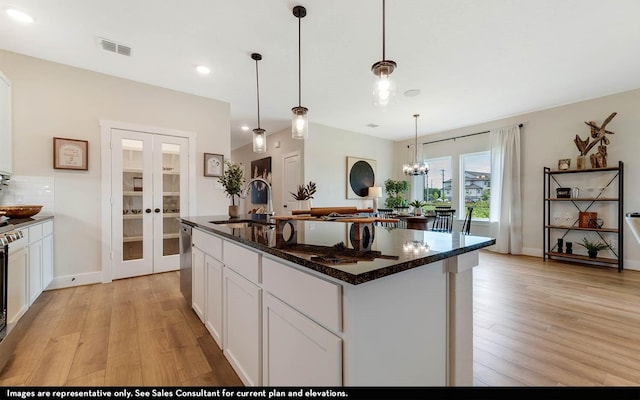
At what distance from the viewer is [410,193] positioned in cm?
716

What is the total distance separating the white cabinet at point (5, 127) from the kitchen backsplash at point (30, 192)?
163 millimetres

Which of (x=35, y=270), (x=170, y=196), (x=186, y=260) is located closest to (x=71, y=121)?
(x=170, y=196)

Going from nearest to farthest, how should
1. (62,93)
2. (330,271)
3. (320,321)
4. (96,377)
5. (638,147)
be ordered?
(330,271), (320,321), (96,377), (62,93), (638,147)

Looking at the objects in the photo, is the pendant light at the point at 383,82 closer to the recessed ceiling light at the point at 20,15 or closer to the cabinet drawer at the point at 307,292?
the cabinet drawer at the point at 307,292

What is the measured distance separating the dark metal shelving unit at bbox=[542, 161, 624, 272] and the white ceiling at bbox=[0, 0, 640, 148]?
126 cm

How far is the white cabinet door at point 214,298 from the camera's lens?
1.81 metres

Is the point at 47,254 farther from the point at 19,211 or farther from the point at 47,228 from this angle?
the point at 19,211

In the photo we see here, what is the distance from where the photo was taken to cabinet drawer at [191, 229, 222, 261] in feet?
5.94

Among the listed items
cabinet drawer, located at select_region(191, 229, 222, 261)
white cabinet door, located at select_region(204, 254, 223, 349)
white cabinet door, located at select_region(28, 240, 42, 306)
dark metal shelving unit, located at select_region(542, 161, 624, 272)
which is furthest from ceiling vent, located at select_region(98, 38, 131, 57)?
dark metal shelving unit, located at select_region(542, 161, 624, 272)

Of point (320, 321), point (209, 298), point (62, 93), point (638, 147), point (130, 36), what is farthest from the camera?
point (638, 147)

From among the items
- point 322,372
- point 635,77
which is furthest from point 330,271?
point 635,77

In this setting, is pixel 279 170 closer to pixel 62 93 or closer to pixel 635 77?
pixel 62 93

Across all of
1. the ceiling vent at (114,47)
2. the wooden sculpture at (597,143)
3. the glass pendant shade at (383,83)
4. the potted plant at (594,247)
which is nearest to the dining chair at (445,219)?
the potted plant at (594,247)
